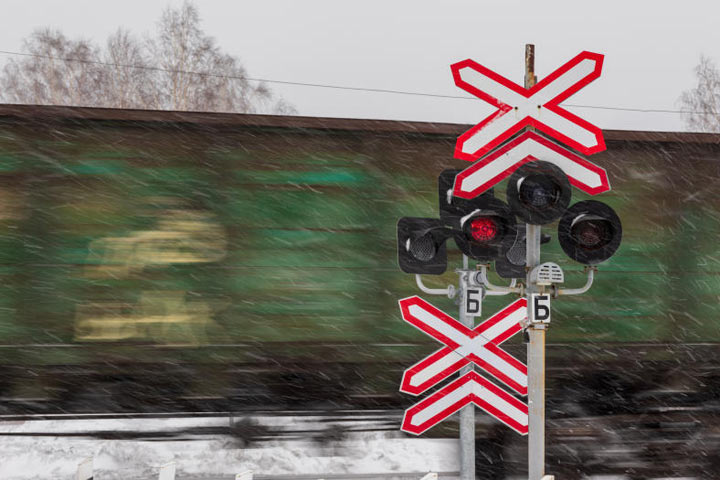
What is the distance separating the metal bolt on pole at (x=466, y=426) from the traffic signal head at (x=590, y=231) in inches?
30.0

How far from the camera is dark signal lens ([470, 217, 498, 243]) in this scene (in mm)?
3393

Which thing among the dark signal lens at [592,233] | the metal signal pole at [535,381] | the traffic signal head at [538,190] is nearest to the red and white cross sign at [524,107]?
the traffic signal head at [538,190]

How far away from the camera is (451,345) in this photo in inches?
167

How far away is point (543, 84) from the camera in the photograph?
11.7 ft

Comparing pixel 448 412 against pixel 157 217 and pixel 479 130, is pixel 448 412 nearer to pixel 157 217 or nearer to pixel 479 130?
pixel 479 130

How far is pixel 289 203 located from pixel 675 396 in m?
4.32

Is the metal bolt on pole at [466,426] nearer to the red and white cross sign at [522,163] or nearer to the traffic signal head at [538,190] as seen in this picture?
the red and white cross sign at [522,163]

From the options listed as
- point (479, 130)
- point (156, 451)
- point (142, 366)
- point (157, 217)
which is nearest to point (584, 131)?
point (479, 130)

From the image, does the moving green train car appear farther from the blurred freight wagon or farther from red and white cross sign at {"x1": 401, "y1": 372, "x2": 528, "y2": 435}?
red and white cross sign at {"x1": 401, "y1": 372, "x2": 528, "y2": 435}

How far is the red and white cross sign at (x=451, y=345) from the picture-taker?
4207 mm

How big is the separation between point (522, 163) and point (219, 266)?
3.11m

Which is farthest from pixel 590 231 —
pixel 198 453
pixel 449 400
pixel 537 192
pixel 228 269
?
pixel 198 453

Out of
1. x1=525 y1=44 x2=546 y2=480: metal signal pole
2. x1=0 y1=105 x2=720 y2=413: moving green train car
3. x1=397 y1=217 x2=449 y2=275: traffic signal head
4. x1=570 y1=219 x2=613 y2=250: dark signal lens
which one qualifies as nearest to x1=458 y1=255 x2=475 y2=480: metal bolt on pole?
x1=397 y1=217 x2=449 y2=275: traffic signal head

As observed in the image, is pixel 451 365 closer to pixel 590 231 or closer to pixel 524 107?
pixel 590 231
